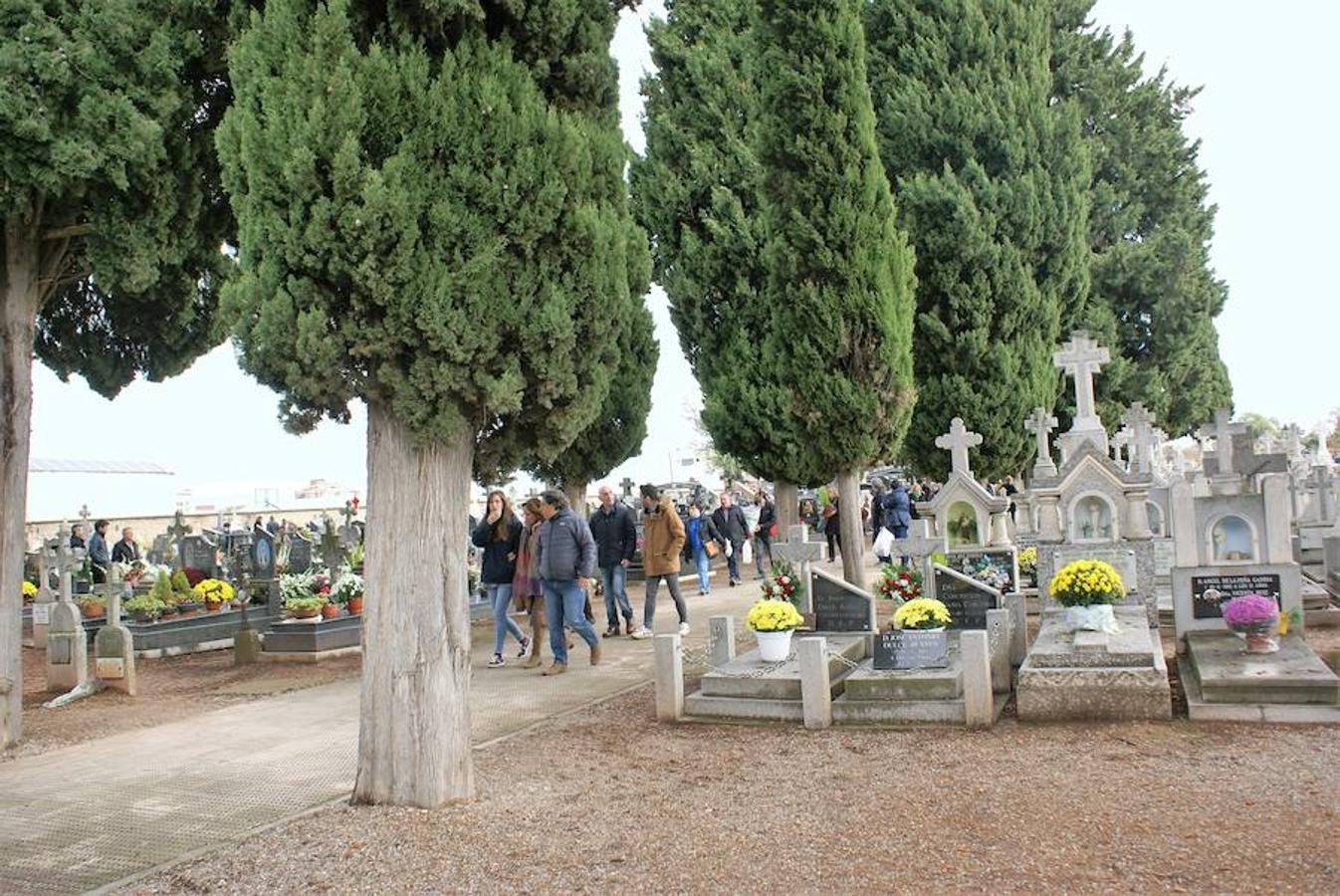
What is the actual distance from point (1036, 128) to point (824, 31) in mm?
10469

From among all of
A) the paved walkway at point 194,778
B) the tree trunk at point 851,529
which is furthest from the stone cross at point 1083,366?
the paved walkway at point 194,778

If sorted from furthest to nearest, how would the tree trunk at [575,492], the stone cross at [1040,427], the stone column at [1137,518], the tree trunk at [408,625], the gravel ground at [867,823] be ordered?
the stone cross at [1040,427]
the tree trunk at [575,492]
the stone column at [1137,518]
the tree trunk at [408,625]
the gravel ground at [867,823]

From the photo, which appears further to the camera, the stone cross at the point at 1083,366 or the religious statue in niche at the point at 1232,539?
the stone cross at the point at 1083,366

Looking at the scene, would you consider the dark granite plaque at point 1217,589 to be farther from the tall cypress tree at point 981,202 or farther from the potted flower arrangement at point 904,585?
the tall cypress tree at point 981,202

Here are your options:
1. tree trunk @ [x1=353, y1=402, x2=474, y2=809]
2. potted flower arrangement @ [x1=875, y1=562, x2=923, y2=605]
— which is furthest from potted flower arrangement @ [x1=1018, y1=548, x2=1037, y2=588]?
tree trunk @ [x1=353, y1=402, x2=474, y2=809]

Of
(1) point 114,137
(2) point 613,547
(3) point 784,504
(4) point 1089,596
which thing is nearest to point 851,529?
(2) point 613,547

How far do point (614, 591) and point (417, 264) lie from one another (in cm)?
837

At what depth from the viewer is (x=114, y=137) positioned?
7.59 meters

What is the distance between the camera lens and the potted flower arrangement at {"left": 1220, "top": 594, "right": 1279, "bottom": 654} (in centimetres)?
796

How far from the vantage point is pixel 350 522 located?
18.7m

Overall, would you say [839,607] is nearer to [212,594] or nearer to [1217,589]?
[1217,589]

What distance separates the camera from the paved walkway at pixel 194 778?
513 centimetres

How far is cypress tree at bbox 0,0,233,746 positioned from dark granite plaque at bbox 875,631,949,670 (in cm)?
653

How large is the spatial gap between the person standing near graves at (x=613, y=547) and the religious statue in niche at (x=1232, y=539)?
6.20 metres
